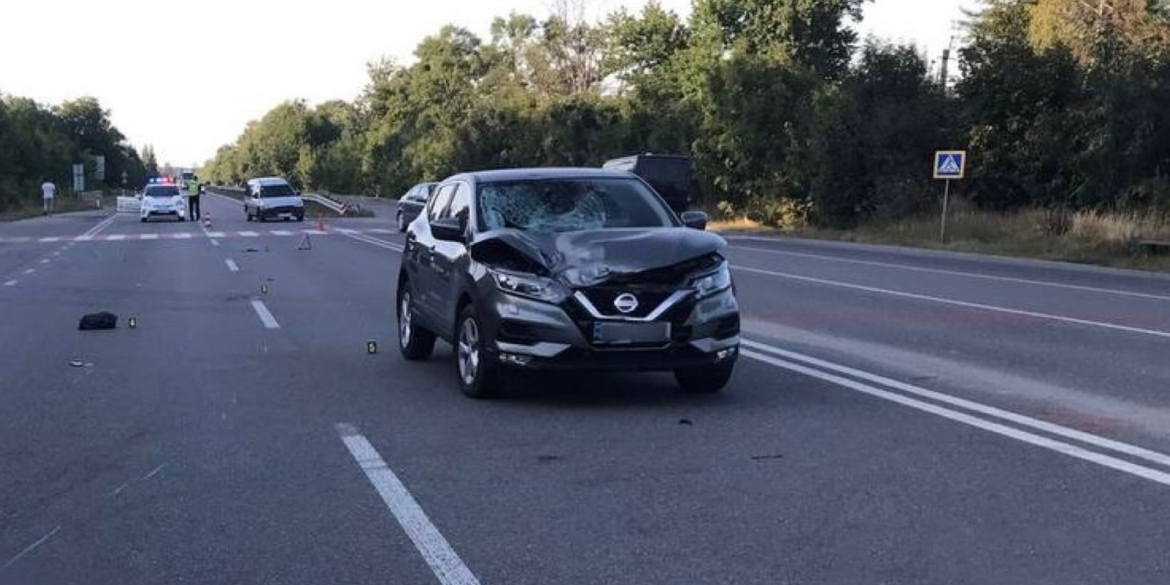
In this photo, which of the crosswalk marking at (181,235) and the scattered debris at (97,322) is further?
the crosswalk marking at (181,235)

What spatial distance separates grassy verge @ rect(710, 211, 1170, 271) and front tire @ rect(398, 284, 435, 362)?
693 inches

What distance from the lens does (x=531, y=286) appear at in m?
8.73

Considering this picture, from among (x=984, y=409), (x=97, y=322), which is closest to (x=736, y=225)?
(x=97, y=322)

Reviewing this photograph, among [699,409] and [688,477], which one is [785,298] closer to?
[699,409]

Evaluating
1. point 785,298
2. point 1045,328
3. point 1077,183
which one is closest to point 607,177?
point 1045,328

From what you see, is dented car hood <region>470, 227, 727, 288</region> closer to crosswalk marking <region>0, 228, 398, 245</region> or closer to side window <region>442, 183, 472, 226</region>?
side window <region>442, 183, 472, 226</region>

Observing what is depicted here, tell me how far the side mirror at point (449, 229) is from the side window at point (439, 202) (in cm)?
88

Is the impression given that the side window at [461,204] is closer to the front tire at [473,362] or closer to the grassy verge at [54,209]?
the front tire at [473,362]

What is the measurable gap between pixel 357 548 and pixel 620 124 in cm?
5650

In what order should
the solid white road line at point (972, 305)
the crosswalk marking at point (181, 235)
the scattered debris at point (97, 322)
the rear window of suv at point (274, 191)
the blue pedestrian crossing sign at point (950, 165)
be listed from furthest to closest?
the rear window of suv at point (274, 191), the crosswalk marking at point (181, 235), the blue pedestrian crossing sign at point (950, 165), the scattered debris at point (97, 322), the solid white road line at point (972, 305)

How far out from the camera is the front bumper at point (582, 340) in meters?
8.55

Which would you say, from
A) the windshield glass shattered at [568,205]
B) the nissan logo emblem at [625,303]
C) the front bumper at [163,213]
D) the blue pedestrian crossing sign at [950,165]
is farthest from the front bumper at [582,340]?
the front bumper at [163,213]

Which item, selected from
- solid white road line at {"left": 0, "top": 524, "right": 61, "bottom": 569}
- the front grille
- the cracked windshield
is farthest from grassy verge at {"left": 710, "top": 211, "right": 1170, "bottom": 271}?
solid white road line at {"left": 0, "top": 524, "right": 61, "bottom": 569}

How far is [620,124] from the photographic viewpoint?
61.3 meters
